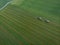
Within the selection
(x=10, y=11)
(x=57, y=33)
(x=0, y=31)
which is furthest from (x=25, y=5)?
(x=57, y=33)

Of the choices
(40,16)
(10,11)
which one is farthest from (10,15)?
(40,16)

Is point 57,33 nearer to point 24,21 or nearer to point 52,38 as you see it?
point 52,38

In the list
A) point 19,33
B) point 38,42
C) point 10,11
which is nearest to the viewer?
point 38,42

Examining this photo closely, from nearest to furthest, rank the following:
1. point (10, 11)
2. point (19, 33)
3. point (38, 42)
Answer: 1. point (38, 42)
2. point (19, 33)
3. point (10, 11)

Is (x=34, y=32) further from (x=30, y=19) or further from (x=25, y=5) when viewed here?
(x=25, y=5)

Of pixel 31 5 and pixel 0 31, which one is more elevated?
pixel 31 5

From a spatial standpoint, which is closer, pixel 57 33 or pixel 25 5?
pixel 57 33
